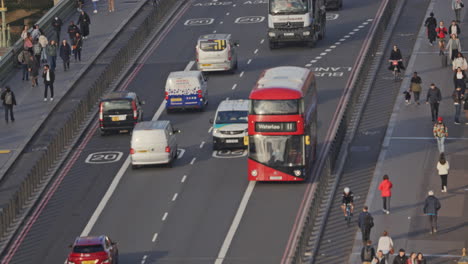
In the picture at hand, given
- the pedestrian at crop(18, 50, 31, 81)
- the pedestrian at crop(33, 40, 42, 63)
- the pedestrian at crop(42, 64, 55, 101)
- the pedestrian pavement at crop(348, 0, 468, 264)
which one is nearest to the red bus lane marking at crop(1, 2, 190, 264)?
the pedestrian at crop(42, 64, 55, 101)

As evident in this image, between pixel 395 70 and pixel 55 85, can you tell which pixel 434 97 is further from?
pixel 55 85

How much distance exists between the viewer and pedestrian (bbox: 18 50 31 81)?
255ft

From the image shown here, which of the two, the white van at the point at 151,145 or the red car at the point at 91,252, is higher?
the red car at the point at 91,252

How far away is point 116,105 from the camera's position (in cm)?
6975

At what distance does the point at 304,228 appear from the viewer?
53.2 metres

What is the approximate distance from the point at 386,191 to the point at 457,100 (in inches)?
512

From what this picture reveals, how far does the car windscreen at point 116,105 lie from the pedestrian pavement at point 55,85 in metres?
3.97

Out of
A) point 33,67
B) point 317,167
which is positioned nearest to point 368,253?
point 317,167

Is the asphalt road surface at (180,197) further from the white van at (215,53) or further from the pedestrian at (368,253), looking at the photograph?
the pedestrian at (368,253)

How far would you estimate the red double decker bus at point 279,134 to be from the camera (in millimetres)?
60688

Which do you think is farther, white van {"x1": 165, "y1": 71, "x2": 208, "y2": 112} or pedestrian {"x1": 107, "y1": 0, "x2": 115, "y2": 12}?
pedestrian {"x1": 107, "y1": 0, "x2": 115, "y2": 12}

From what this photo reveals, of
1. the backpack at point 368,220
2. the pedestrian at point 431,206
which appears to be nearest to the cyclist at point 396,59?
the pedestrian at point 431,206

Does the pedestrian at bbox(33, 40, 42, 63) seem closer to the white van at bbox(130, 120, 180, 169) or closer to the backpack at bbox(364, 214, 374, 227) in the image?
the white van at bbox(130, 120, 180, 169)

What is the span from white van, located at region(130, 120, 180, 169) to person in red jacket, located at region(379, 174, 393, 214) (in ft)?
36.8
